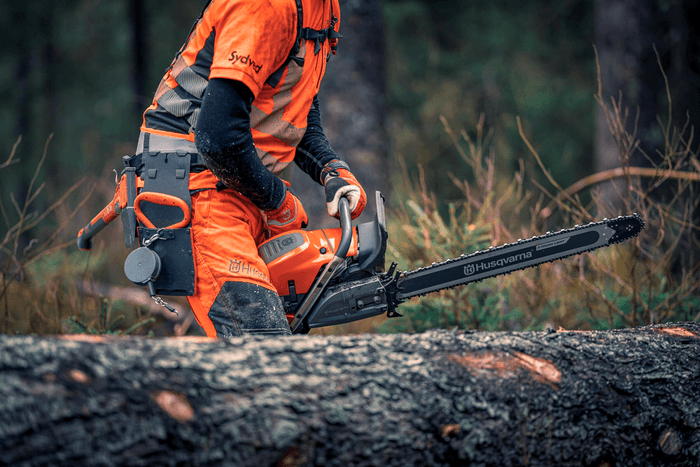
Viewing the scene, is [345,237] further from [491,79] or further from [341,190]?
[491,79]

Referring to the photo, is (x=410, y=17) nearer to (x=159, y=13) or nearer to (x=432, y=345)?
(x=159, y=13)

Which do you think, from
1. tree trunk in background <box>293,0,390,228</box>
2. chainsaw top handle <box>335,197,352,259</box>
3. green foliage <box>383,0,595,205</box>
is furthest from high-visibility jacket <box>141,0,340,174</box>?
green foliage <box>383,0,595,205</box>

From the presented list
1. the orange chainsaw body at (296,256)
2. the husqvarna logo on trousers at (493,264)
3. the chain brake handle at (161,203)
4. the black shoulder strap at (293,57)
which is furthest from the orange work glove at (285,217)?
the husqvarna logo on trousers at (493,264)

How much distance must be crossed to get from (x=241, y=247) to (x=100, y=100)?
1575cm

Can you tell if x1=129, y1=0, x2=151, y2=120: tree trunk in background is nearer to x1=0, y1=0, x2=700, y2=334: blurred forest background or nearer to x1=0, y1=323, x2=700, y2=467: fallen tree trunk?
x1=0, y1=0, x2=700, y2=334: blurred forest background

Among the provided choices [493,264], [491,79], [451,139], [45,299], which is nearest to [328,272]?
[493,264]

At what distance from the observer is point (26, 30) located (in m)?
12.5

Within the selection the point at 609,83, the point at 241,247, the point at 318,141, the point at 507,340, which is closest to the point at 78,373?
the point at 241,247

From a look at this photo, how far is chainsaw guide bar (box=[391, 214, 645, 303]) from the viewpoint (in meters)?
2.21

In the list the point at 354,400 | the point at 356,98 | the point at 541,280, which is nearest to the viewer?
the point at 354,400

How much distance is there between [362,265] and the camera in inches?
82.7

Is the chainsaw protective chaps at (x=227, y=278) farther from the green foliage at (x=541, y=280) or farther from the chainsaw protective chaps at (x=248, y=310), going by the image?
the green foliage at (x=541, y=280)

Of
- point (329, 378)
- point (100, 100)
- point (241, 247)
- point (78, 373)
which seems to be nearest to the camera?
point (78, 373)

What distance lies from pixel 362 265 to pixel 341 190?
1.09ft
